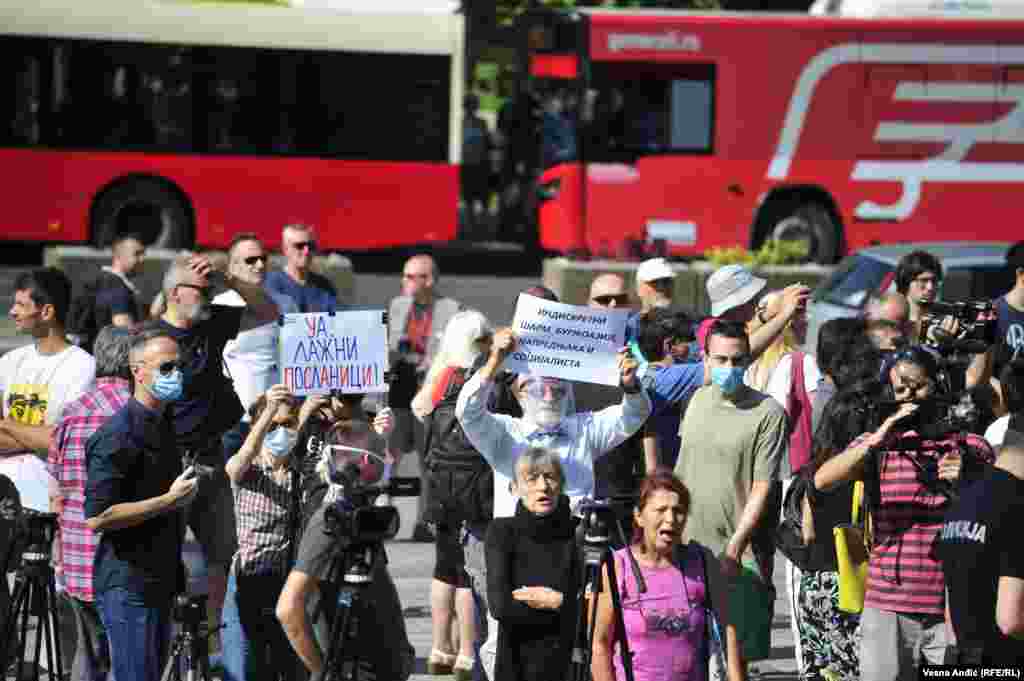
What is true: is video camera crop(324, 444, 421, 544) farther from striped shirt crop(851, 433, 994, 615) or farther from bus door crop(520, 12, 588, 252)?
bus door crop(520, 12, 588, 252)

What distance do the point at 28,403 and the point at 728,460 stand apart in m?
3.06

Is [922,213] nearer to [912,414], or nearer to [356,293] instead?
[356,293]

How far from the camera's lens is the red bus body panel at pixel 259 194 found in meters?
24.2

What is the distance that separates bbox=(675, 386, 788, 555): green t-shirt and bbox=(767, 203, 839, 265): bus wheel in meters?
16.4

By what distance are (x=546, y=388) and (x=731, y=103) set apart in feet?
56.2

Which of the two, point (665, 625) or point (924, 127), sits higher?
point (924, 127)

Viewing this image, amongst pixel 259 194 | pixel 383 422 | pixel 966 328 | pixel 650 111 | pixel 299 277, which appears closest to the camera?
pixel 383 422

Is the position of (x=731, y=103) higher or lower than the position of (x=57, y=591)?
higher

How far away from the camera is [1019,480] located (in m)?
5.96

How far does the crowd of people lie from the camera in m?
7.00

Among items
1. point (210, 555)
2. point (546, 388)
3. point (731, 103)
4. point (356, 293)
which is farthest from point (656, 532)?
point (731, 103)

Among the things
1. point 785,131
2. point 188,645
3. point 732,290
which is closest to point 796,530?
point 732,290

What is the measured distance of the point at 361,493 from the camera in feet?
23.1

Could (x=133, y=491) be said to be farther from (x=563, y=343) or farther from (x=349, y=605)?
(x=563, y=343)
